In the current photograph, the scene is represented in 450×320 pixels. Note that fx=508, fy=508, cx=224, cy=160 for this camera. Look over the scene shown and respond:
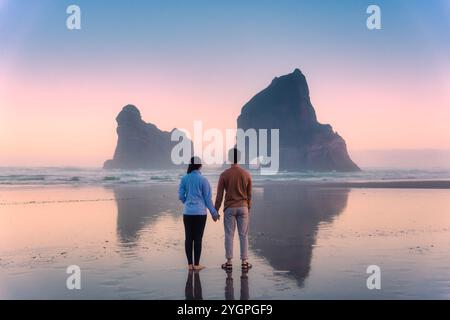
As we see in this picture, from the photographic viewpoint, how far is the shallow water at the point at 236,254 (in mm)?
7988

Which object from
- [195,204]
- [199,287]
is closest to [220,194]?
[195,204]

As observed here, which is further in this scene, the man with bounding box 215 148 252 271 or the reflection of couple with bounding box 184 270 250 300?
the man with bounding box 215 148 252 271

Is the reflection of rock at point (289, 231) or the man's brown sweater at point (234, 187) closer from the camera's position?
the man's brown sweater at point (234, 187)

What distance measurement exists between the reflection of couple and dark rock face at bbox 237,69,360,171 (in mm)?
138874

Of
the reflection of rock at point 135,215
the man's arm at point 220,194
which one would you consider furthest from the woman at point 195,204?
the reflection of rock at point 135,215

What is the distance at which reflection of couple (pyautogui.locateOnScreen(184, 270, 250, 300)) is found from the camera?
7.61m

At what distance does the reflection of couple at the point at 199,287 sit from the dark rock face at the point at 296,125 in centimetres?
13887

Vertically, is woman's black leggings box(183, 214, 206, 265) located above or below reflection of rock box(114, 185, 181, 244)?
above

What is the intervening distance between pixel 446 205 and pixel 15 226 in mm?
18762

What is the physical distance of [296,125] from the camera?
539 ft

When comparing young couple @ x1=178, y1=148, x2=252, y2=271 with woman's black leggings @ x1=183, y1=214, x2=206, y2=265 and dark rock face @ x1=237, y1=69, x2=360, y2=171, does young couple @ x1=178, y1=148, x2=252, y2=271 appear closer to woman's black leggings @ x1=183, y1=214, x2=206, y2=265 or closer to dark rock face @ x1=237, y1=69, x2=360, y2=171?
woman's black leggings @ x1=183, y1=214, x2=206, y2=265

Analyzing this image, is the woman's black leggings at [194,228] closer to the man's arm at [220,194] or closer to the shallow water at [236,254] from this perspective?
the man's arm at [220,194]

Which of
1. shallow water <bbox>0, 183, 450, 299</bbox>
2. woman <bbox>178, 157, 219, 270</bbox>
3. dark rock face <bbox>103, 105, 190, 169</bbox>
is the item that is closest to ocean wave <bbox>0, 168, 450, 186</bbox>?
shallow water <bbox>0, 183, 450, 299</bbox>

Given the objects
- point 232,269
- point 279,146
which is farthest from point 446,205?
point 279,146
